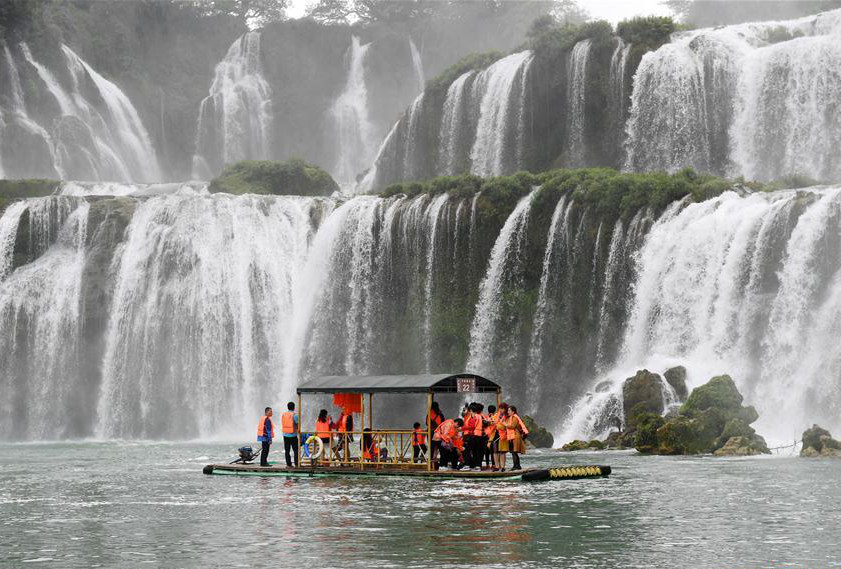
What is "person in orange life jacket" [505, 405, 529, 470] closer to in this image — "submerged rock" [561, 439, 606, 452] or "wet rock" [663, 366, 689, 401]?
"submerged rock" [561, 439, 606, 452]

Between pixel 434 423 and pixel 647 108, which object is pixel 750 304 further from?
pixel 647 108

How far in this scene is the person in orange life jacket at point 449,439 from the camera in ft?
102

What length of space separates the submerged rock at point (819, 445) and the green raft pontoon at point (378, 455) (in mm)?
8137

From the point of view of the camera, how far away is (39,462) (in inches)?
1646

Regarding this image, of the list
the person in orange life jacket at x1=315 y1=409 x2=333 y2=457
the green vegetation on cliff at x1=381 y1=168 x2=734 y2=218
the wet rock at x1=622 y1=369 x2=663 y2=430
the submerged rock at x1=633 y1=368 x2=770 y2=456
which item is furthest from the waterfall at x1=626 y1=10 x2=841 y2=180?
the person in orange life jacket at x1=315 y1=409 x2=333 y2=457

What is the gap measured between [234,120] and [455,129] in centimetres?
3324

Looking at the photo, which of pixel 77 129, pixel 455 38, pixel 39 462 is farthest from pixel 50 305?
pixel 455 38

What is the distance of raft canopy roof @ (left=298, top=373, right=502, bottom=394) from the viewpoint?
99.8 ft

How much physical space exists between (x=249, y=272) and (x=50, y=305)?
32.4 feet

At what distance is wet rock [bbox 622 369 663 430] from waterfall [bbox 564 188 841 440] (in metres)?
1.70

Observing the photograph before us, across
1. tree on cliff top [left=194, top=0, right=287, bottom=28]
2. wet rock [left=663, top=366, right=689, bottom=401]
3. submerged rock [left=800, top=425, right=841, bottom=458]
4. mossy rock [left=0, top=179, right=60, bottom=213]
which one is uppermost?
tree on cliff top [left=194, top=0, right=287, bottom=28]

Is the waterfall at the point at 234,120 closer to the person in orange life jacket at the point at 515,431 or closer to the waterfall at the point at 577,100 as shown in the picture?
the waterfall at the point at 577,100

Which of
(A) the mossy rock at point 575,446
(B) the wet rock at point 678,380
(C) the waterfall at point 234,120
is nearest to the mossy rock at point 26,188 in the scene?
(C) the waterfall at point 234,120

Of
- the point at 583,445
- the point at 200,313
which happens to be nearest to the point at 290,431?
the point at 583,445
